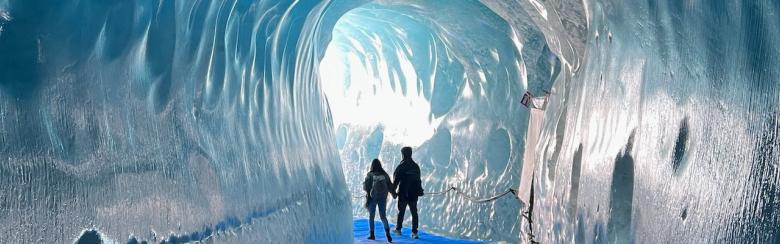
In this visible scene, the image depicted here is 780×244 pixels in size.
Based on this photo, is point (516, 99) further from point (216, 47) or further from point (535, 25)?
point (216, 47)

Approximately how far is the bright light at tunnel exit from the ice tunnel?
372 centimetres

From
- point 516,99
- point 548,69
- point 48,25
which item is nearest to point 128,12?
point 48,25

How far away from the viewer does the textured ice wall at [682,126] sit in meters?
2.83

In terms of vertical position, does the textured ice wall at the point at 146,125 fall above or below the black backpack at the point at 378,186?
above

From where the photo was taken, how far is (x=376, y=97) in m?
18.0

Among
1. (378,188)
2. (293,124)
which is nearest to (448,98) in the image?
(378,188)

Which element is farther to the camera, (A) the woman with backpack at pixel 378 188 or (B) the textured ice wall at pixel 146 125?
(A) the woman with backpack at pixel 378 188

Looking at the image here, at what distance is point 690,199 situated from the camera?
3.38 metres

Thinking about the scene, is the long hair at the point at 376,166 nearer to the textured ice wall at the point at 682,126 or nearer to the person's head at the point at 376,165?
the person's head at the point at 376,165

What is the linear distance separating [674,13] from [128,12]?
2.48m

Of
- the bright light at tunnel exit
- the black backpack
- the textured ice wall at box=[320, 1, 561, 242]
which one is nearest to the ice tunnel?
the textured ice wall at box=[320, 1, 561, 242]

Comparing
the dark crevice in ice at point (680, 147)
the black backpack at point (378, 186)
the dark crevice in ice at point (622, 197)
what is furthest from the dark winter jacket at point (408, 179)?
the dark crevice in ice at point (680, 147)

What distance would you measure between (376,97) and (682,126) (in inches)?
570

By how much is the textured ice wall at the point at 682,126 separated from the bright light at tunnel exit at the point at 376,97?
9377mm
